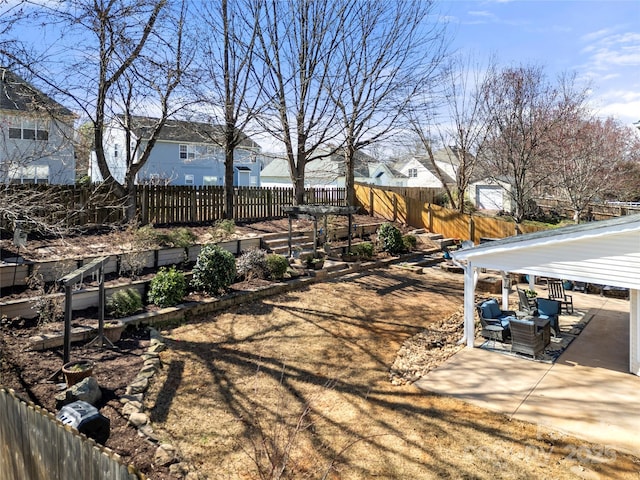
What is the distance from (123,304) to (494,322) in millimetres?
7206

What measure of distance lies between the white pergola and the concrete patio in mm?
654

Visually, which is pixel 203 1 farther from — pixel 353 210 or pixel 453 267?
pixel 453 267

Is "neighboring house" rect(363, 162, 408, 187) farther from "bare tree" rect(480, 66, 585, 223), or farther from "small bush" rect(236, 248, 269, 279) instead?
"small bush" rect(236, 248, 269, 279)

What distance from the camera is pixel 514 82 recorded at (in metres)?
18.0

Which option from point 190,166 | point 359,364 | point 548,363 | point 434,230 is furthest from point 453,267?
point 190,166

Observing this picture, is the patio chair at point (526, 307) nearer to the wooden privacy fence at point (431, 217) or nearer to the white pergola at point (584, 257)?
the white pergola at point (584, 257)

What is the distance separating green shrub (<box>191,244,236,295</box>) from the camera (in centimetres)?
916

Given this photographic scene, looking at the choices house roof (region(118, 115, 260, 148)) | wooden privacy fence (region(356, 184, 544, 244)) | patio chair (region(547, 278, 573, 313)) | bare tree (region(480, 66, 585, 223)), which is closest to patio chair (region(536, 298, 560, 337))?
patio chair (region(547, 278, 573, 313))

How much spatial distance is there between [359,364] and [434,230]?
49.0 ft

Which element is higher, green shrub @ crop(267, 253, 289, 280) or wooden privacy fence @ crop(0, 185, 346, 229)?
wooden privacy fence @ crop(0, 185, 346, 229)

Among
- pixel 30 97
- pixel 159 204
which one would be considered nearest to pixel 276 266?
pixel 159 204

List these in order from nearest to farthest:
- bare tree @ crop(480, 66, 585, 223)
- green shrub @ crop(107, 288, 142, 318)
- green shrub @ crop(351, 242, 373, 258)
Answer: green shrub @ crop(107, 288, 142, 318), green shrub @ crop(351, 242, 373, 258), bare tree @ crop(480, 66, 585, 223)

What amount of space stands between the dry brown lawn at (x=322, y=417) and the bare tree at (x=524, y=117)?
40.0ft

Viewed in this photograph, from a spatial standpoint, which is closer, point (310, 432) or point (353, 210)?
point (310, 432)
